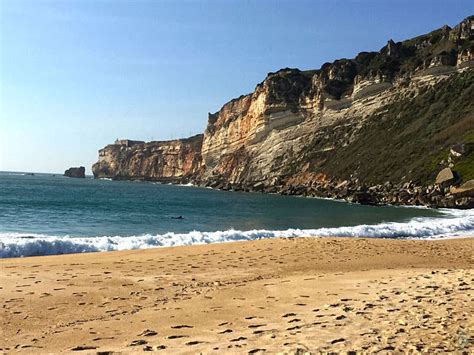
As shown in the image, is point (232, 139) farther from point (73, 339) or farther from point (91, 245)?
point (73, 339)

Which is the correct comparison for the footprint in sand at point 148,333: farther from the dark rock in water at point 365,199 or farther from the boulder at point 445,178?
the boulder at point 445,178

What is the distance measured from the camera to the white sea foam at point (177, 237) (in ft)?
71.9

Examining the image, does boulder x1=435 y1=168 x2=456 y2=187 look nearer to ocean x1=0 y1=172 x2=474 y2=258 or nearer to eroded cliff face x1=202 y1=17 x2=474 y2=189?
eroded cliff face x1=202 y1=17 x2=474 y2=189

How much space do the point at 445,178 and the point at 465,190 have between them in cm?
640

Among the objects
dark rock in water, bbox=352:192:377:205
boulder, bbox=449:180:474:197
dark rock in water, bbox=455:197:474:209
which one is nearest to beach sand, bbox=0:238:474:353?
dark rock in water, bbox=455:197:474:209

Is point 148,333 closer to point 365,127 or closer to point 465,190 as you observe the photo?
point 465,190

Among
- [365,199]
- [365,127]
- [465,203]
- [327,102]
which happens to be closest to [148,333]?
[465,203]

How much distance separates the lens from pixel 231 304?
1091 centimetres

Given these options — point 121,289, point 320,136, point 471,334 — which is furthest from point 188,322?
point 320,136

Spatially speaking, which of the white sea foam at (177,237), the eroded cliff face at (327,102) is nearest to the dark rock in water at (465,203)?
the white sea foam at (177,237)

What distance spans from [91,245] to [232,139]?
117757 millimetres

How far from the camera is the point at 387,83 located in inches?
4043

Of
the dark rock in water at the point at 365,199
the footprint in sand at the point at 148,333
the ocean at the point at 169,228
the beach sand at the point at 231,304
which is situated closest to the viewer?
the beach sand at the point at 231,304

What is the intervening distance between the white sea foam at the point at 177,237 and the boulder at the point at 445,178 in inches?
982
